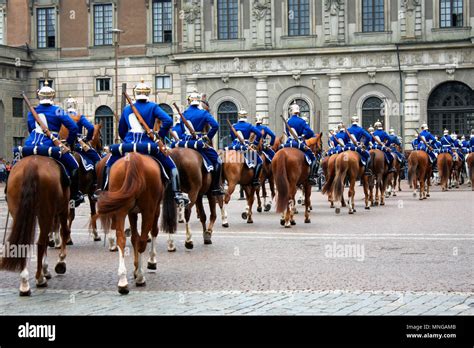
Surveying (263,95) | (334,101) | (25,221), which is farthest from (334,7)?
(25,221)

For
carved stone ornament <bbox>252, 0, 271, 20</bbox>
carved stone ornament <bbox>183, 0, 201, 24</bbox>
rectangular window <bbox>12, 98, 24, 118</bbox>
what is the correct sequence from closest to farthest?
1. carved stone ornament <bbox>252, 0, 271, 20</bbox>
2. carved stone ornament <bbox>183, 0, 201, 24</bbox>
3. rectangular window <bbox>12, 98, 24, 118</bbox>

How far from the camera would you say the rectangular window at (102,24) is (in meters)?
60.8

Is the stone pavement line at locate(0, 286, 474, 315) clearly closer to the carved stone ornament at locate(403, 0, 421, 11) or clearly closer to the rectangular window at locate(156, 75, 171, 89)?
the carved stone ornament at locate(403, 0, 421, 11)

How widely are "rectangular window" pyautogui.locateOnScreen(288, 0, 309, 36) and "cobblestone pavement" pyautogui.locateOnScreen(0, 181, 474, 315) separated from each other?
36.7m

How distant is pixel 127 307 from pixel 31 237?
1.99 metres

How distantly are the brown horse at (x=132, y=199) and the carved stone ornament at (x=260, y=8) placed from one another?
150 ft

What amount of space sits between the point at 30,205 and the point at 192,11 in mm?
47993

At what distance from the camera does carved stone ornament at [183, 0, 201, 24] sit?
2293 inches

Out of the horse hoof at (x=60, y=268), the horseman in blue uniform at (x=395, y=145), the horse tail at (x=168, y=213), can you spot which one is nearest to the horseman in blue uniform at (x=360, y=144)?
the horseman in blue uniform at (x=395, y=145)

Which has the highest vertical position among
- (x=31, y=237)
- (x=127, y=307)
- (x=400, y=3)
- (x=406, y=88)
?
(x=400, y=3)

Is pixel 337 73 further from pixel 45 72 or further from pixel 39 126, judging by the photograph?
pixel 39 126

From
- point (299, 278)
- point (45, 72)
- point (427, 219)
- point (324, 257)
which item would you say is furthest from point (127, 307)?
point (45, 72)

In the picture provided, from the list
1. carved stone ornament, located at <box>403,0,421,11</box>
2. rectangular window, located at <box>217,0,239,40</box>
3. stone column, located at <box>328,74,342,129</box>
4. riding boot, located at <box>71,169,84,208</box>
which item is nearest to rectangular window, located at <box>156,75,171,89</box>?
rectangular window, located at <box>217,0,239,40</box>

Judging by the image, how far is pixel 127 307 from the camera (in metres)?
10.3
